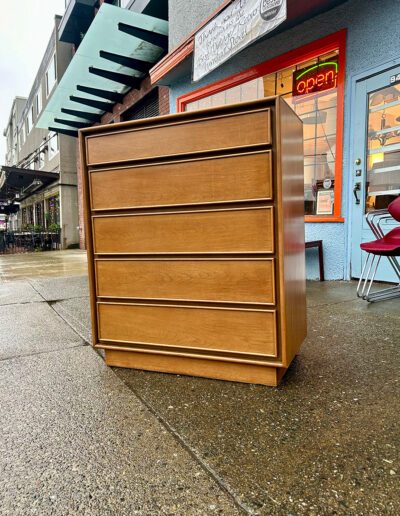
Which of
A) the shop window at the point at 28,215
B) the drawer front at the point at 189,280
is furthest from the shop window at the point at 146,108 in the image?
the shop window at the point at 28,215

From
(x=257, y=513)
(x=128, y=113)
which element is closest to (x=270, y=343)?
(x=257, y=513)

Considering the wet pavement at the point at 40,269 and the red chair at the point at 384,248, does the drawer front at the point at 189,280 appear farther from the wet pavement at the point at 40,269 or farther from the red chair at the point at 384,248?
the wet pavement at the point at 40,269

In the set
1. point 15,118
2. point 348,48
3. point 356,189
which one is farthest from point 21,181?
point 356,189

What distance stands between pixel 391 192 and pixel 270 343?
9.95 feet

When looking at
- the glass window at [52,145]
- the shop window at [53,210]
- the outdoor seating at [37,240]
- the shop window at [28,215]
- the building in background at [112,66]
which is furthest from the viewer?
the shop window at [28,215]

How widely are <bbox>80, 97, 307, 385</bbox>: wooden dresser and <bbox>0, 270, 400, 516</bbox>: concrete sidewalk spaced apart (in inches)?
7.8

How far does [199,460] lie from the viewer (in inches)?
46.8

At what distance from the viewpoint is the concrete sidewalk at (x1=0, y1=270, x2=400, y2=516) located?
1.02 meters

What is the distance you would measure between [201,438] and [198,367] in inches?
21.9

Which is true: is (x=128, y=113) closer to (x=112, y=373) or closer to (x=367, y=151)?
(x=367, y=151)

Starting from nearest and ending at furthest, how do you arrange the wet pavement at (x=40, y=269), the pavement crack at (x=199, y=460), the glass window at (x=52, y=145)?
the pavement crack at (x=199, y=460) → the wet pavement at (x=40, y=269) → the glass window at (x=52, y=145)

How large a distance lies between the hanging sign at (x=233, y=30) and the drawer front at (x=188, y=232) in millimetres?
3142

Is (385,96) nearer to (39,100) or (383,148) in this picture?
(383,148)

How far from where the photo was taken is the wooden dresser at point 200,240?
164cm
